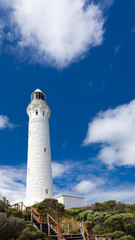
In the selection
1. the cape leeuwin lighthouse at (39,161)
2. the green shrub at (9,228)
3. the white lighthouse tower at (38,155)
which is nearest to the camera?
the green shrub at (9,228)

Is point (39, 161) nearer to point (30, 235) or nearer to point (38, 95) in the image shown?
point (38, 95)

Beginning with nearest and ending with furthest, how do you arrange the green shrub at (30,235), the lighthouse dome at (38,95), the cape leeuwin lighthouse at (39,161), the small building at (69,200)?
the green shrub at (30,235), the small building at (69,200), the cape leeuwin lighthouse at (39,161), the lighthouse dome at (38,95)

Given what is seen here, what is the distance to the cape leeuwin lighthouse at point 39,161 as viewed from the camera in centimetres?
2328

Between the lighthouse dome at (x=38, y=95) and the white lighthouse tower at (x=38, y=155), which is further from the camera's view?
the lighthouse dome at (x=38, y=95)

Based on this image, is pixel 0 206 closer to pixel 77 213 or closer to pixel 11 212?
pixel 11 212

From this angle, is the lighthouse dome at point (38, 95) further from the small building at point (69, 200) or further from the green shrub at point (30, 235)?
the green shrub at point (30, 235)

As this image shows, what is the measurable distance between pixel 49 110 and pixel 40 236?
20.6 metres

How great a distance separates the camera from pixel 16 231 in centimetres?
1083

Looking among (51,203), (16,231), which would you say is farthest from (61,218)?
(16,231)

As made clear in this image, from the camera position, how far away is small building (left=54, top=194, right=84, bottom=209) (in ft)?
73.5

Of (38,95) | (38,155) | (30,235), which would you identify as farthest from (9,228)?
(38,95)

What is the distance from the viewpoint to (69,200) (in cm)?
2317

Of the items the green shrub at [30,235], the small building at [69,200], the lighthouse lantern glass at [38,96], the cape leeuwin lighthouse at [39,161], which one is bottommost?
the green shrub at [30,235]

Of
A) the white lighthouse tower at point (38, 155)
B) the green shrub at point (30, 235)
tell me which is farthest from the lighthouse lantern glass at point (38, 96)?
the green shrub at point (30, 235)
